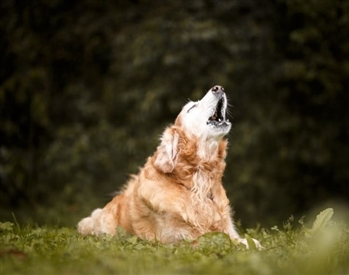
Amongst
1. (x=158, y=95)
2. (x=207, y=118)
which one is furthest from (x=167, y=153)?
(x=158, y=95)

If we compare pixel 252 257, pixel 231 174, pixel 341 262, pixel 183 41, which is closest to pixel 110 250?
pixel 252 257

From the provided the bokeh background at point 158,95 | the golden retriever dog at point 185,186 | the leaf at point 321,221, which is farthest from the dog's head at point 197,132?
the bokeh background at point 158,95

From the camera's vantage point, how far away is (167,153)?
590 centimetres

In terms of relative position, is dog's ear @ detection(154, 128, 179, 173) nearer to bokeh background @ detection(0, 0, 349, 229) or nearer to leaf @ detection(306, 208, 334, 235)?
leaf @ detection(306, 208, 334, 235)

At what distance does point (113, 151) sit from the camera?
35.7 feet

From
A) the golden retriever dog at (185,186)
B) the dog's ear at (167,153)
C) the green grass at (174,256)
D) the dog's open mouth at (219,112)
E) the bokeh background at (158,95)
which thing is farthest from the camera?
the bokeh background at (158,95)

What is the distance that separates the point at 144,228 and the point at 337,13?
16.4 feet

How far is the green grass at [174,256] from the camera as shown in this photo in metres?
3.54

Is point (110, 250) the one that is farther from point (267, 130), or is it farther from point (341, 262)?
point (267, 130)

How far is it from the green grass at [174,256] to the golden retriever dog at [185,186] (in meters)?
0.80

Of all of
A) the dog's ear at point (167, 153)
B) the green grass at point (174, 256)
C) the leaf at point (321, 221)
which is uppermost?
the dog's ear at point (167, 153)

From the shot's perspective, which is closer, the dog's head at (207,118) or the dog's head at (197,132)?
the dog's head at (197,132)

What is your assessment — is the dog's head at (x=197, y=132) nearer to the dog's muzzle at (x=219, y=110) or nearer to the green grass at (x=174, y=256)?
the dog's muzzle at (x=219, y=110)

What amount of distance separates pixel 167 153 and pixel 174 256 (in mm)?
1904
